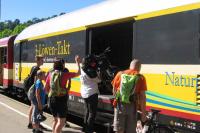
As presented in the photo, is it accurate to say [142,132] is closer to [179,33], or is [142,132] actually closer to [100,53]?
[179,33]

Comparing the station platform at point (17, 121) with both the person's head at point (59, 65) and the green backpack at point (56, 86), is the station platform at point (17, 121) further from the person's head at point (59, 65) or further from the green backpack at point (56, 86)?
the person's head at point (59, 65)

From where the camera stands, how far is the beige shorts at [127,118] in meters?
7.21

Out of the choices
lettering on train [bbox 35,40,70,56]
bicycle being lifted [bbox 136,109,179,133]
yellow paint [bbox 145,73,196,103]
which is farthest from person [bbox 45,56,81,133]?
lettering on train [bbox 35,40,70,56]

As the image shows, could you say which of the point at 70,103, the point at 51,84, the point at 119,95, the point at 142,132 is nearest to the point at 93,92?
the point at 51,84

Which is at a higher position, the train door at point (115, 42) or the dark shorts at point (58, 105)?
the train door at point (115, 42)

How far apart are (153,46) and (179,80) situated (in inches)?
43.6

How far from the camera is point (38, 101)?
9656 millimetres

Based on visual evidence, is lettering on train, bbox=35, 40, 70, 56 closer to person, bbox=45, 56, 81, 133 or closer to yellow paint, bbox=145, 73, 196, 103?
person, bbox=45, 56, 81, 133

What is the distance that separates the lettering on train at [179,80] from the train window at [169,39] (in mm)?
235

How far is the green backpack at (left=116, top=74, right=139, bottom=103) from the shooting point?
7.05 m

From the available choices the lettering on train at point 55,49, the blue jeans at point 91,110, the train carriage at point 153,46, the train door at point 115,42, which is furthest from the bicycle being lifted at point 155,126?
the lettering on train at point 55,49

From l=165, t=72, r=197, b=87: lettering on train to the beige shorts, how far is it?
0.97 meters

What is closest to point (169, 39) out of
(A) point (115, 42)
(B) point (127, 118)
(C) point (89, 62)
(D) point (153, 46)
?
(D) point (153, 46)

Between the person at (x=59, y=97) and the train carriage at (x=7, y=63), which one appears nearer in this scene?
the person at (x=59, y=97)
